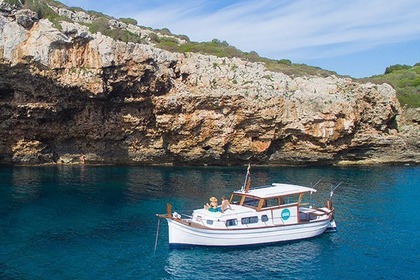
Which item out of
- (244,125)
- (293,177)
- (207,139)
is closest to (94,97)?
(207,139)

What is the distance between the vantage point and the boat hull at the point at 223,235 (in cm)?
2889

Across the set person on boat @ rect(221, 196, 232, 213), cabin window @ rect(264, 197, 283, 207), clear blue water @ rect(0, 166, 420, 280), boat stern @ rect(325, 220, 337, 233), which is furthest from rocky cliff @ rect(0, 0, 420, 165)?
person on boat @ rect(221, 196, 232, 213)

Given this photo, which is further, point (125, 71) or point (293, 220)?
point (125, 71)

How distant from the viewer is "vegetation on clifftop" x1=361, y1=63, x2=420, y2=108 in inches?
3003

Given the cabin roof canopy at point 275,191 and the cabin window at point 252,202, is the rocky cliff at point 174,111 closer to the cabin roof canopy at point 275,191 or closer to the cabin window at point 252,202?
the cabin roof canopy at point 275,191

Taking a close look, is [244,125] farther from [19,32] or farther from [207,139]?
[19,32]

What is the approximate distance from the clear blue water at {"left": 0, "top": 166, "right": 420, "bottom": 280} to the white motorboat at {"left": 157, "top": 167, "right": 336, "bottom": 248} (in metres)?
0.77

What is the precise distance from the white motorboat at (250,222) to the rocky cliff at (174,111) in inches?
1158

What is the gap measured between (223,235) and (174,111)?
3363cm

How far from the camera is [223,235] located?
2908 centimetres

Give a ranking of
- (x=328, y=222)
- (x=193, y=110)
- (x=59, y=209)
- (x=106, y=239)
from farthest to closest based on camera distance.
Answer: (x=193, y=110), (x=59, y=209), (x=328, y=222), (x=106, y=239)

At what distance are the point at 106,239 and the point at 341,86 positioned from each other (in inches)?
1960

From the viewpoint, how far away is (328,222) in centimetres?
3250

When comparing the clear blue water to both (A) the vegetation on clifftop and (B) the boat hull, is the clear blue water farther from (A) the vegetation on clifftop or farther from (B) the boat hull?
(A) the vegetation on clifftop
